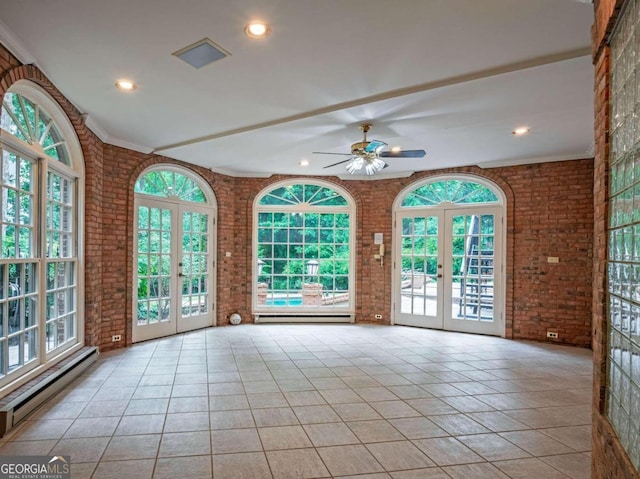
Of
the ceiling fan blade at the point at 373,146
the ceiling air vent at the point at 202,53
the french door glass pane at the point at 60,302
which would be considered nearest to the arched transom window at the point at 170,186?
the french door glass pane at the point at 60,302

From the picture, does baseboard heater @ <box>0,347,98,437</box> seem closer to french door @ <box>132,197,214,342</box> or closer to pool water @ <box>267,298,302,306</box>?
french door @ <box>132,197,214,342</box>

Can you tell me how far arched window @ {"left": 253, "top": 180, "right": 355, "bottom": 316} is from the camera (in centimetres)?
754

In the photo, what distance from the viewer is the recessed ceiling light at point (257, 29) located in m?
2.59

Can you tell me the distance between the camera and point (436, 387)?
393cm

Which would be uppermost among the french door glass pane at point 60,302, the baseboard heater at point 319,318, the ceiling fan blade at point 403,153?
the ceiling fan blade at point 403,153

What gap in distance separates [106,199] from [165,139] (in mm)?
1107

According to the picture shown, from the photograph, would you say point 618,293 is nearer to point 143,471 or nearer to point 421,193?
point 143,471

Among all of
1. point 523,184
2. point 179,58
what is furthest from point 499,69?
point 523,184

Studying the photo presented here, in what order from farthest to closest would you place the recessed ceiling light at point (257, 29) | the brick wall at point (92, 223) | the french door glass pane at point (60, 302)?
the brick wall at point (92, 223), the french door glass pane at point (60, 302), the recessed ceiling light at point (257, 29)

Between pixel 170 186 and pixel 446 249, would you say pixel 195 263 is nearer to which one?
pixel 170 186

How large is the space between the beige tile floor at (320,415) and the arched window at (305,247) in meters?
2.22

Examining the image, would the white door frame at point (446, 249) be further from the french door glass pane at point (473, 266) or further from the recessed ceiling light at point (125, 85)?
the recessed ceiling light at point (125, 85)

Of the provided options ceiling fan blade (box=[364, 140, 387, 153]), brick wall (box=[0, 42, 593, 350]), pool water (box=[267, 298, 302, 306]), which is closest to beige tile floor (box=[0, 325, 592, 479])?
brick wall (box=[0, 42, 593, 350])

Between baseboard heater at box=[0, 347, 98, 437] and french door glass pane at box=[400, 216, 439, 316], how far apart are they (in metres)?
5.02
